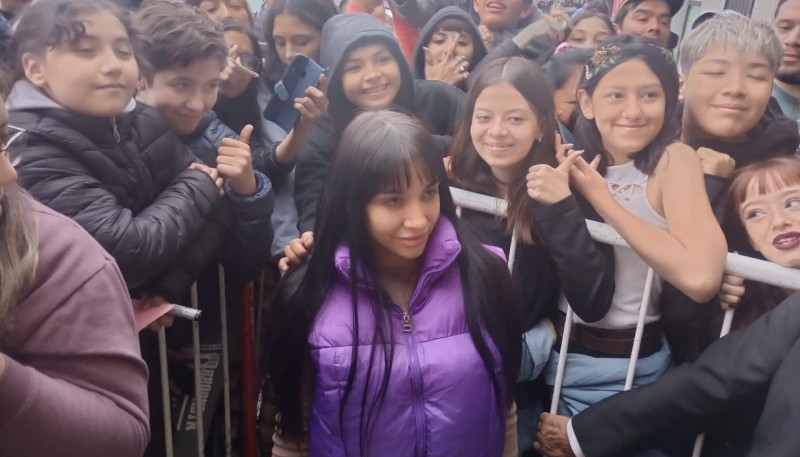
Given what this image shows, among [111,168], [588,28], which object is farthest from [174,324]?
[588,28]

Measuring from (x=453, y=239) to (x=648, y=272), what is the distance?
593 millimetres

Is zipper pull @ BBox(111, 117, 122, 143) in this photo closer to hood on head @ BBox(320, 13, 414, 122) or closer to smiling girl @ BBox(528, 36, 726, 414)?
hood on head @ BBox(320, 13, 414, 122)

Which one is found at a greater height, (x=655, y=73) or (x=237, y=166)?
(x=655, y=73)

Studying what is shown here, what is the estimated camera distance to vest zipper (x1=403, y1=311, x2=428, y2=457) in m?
1.49

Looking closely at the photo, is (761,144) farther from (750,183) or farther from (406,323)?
(406,323)

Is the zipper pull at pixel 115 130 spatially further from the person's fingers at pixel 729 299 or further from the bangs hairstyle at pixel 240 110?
the person's fingers at pixel 729 299

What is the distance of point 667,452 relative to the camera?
69.8 inches

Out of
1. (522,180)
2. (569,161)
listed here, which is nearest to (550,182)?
(569,161)

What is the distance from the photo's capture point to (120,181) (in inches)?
59.9

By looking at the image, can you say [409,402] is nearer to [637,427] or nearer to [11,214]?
[637,427]

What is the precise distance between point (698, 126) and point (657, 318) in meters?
0.58

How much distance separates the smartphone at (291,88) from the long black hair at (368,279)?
74 cm

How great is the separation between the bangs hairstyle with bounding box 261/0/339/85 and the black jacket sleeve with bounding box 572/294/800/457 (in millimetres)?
1792

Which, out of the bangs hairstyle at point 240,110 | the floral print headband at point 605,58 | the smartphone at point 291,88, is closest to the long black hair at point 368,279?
the floral print headband at point 605,58
